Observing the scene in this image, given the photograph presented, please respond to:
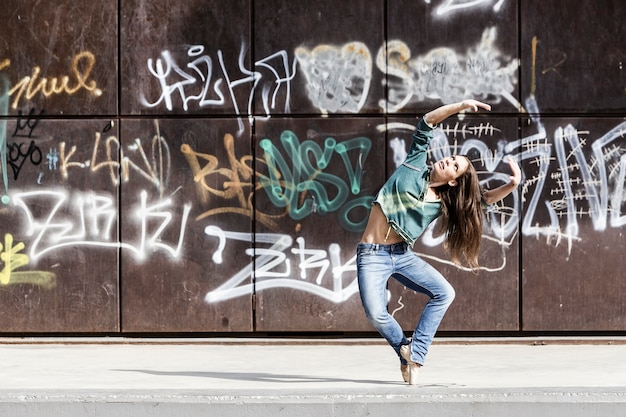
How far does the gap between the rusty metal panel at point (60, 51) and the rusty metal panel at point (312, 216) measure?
1.37 metres

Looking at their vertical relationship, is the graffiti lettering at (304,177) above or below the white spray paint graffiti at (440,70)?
below

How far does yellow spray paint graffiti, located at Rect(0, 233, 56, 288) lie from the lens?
10.2 meters

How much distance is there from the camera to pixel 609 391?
23.8 ft

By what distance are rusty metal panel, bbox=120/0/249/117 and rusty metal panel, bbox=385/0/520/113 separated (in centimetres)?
121

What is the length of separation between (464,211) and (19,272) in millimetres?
4222

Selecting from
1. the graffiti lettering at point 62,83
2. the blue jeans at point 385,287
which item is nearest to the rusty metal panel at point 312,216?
the graffiti lettering at point 62,83

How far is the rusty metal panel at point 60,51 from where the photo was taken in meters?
10.1

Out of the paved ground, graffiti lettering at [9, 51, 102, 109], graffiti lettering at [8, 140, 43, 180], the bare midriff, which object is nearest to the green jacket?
the bare midriff

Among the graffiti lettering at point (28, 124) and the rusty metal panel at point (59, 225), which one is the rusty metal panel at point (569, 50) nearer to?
the rusty metal panel at point (59, 225)

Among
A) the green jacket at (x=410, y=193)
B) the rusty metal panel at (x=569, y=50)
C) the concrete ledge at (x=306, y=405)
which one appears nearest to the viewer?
the concrete ledge at (x=306, y=405)

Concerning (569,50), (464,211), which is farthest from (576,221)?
(464,211)

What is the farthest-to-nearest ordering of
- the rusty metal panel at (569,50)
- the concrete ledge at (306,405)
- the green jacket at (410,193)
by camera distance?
1. the rusty metal panel at (569,50)
2. the green jacket at (410,193)
3. the concrete ledge at (306,405)

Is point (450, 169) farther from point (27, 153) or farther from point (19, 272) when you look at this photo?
point (19, 272)

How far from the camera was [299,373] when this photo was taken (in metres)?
8.35
